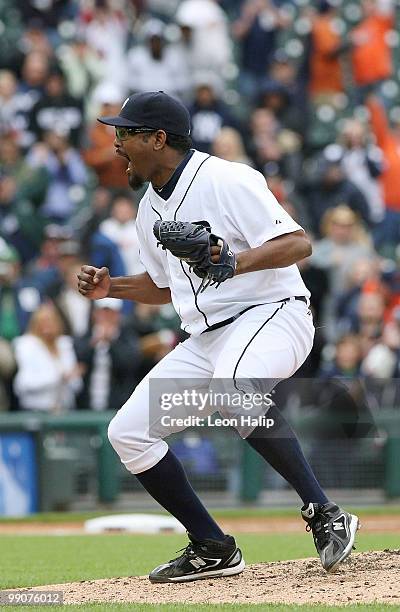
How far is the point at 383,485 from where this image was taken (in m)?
11.2

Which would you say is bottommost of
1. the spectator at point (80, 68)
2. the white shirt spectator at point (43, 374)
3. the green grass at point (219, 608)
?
the white shirt spectator at point (43, 374)

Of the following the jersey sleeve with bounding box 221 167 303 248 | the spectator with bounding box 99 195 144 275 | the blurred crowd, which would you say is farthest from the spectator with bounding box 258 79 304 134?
the jersey sleeve with bounding box 221 167 303 248

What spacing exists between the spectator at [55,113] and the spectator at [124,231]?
157 cm

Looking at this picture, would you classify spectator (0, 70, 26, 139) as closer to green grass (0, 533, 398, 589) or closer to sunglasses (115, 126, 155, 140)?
green grass (0, 533, 398, 589)

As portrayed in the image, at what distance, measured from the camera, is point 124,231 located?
11648 millimetres

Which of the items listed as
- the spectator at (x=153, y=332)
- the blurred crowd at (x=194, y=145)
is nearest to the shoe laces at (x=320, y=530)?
the spectator at (x=153, y=332)

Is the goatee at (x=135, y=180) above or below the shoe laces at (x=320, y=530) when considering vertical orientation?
above

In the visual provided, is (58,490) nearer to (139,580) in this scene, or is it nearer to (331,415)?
(331,415)

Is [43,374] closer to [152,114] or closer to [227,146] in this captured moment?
[227,146]

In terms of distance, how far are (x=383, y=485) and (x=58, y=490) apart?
2941mm

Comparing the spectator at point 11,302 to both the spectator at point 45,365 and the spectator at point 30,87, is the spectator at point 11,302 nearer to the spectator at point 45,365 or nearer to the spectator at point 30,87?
the spectator at point 45,365

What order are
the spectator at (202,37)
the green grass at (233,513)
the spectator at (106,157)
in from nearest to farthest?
the green grass at (233,513) < the spectator at (106,157) < the spectator at (202,37)

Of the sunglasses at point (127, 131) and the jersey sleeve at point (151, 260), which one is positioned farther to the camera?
the jersey sleeve at point (151, 260)

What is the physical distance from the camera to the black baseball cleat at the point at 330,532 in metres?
5.32
